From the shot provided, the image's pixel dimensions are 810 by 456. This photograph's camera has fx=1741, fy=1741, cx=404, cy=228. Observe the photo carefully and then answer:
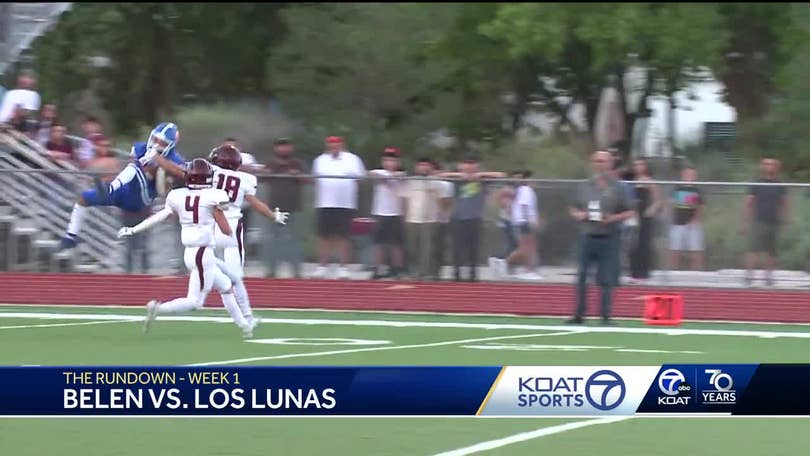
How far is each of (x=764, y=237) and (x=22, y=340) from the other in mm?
8847

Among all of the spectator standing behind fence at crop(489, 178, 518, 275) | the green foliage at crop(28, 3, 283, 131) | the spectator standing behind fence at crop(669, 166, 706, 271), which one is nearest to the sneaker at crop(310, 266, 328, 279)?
the spectator standing behind fence at crop(489, 178, 518, 275)

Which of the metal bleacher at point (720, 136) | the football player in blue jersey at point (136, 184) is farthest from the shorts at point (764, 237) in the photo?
the metal bleacher at point (720, 136)

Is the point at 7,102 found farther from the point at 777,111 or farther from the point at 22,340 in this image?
the point at 777,111

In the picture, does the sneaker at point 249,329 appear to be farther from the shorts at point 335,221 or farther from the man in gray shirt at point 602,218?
the shorts at point 335,221

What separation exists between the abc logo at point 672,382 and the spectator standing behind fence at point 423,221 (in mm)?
12480

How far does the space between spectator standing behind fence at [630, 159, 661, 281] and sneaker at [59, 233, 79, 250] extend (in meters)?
6.74

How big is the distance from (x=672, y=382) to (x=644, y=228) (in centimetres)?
1195

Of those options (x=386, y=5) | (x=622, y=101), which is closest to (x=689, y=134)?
(x=622, y=101)

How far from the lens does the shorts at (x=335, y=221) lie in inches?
834

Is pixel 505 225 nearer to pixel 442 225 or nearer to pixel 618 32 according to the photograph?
pixel 442 225

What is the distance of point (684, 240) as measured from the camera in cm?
2045

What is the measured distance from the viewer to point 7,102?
77.8 feet
